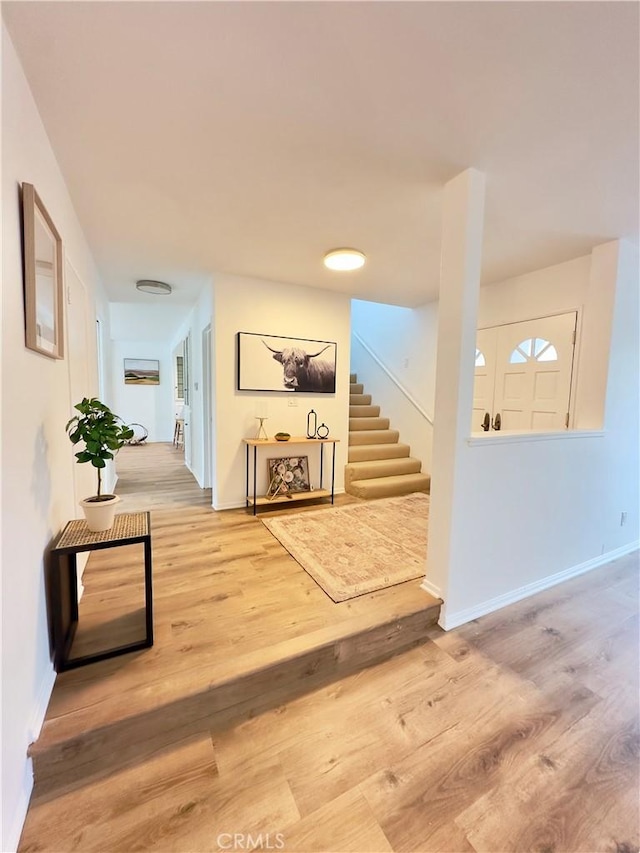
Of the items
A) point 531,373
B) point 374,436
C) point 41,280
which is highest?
point 41,280

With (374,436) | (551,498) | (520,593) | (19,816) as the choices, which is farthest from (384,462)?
(19,816)

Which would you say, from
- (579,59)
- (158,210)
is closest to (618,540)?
(579,59)

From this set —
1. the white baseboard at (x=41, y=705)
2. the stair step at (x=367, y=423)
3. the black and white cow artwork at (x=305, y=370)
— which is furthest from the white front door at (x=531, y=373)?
the white baseboard at (x=41, y=705)

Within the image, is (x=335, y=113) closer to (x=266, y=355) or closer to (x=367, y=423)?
(x=266, y=355)

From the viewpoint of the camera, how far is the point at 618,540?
2.93 meters

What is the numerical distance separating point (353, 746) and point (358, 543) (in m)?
1.45

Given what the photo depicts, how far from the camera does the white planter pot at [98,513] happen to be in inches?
61.1

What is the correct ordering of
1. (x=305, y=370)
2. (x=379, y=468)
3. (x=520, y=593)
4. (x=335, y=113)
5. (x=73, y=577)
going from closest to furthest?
1. (x=335, y=113)
2. (x=73, y=577)
3. (x=520, y=593)
4. (x=305, y=370)
5. (x=379, y=468)

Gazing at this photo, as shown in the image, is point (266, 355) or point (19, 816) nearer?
point (19, 816)

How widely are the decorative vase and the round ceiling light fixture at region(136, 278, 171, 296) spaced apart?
2.12 metres

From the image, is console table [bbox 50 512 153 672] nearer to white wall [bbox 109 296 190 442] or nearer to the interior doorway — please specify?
the interior doorway

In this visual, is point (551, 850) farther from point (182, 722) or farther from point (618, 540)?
point (618, 540)

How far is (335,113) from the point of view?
143 cm

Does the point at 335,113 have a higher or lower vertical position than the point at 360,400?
higher
